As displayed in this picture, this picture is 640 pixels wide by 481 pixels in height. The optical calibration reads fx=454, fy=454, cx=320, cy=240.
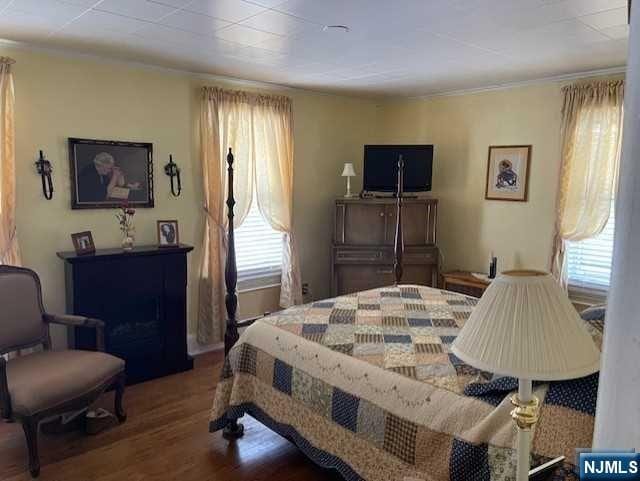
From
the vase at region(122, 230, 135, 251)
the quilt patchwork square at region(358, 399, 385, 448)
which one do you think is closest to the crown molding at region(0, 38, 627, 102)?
the vase at region(122, 230, 135, 251)

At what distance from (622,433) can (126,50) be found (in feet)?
12.0

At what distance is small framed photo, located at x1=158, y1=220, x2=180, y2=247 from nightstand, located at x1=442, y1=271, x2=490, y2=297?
2.66 m

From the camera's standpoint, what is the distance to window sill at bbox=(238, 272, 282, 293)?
459cm

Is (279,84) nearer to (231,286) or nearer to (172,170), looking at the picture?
(172,170)

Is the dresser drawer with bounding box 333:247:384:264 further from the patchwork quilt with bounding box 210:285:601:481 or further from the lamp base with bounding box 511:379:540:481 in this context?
the lamp base with bounding box 511:379:540:481

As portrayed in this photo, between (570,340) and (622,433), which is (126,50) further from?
(622,433)

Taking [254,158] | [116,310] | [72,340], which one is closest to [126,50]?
[254,158]

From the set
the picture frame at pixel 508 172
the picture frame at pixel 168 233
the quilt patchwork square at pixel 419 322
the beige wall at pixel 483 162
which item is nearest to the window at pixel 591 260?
the beige wall at pixel 483 162

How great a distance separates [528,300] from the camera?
3.27 feet

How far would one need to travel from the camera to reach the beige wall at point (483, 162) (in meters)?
4.20

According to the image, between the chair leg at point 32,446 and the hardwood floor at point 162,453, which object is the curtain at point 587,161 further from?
the chair leg at point 32,446

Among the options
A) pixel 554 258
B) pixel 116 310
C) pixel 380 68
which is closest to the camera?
pixel 116 310

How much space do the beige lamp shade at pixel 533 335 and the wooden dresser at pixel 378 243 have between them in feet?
12.2

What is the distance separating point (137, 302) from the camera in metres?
3.65
